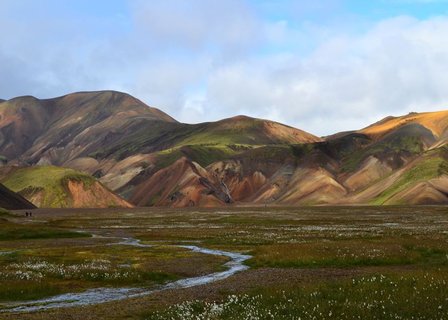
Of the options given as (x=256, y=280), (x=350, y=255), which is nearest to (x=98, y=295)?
(x=256, y=280)

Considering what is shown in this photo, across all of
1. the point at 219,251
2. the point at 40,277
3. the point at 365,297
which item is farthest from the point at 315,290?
the point at 219,251

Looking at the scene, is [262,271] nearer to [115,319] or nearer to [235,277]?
[235,277]

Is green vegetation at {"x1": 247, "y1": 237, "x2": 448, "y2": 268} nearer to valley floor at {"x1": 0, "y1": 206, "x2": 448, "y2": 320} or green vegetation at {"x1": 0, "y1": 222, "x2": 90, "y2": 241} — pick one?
valley floor at {"x1": 0, "y1": 206, "x2": 448, "y2": 320}

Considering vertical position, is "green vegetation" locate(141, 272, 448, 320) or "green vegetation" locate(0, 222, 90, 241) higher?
"green vegetation" locate(141, 272, 448, 320)

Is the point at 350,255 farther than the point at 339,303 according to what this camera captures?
Yes

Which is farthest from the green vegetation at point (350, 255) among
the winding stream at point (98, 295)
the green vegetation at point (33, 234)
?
the green vegetation at point (33, 234)

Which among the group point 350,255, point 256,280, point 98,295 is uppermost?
point 350,255

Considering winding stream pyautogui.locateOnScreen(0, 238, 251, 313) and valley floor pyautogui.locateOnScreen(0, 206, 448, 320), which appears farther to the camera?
winding stream pyautogui.locateOnScreen(0, 238, 251, 313)

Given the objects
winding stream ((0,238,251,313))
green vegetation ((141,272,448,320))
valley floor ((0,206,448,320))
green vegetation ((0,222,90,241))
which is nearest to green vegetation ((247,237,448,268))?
valley floor ((0,206,448,320))

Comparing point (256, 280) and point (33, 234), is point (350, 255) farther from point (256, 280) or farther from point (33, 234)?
point (33, 234)

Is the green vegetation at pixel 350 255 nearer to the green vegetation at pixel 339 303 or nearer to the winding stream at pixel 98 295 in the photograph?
the winding stream at pixel 98 295

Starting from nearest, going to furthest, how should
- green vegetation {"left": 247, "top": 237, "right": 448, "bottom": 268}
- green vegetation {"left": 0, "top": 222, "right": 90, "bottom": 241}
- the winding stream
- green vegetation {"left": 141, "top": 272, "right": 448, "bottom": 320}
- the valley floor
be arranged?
green vegetation {"left": 141, "top": 272, "right": 448, "bottom": 320} → the valley floor → the winding stream → green vegetation {"left": 247, "top": 237, "right": 448, "bottom": 268} → green vegetation {"left": 0, "top": 222, "right": 90, "bottom": 241}

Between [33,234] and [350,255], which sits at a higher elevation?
[350,255]

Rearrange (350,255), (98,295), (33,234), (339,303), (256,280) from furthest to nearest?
(33,234), (350,255), (256,280), (98,295), (339,303)
